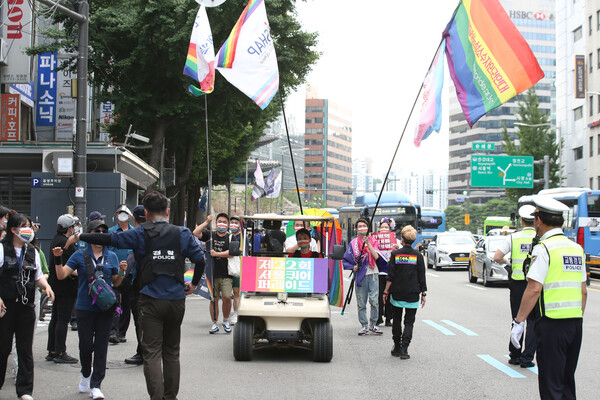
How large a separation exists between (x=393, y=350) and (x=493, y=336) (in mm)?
2801

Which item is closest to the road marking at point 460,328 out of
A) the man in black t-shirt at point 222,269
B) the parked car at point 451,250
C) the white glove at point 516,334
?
the white glove at point 516,334

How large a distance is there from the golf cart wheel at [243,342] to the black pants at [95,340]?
2.31 meters

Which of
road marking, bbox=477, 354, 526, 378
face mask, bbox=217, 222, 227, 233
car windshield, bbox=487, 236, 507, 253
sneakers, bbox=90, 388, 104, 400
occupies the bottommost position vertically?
road marking, bbox=477, 354, 526, 378

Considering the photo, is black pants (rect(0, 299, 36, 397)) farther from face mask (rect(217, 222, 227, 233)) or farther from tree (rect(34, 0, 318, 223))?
tree (rect(34, 0, 318, 223))

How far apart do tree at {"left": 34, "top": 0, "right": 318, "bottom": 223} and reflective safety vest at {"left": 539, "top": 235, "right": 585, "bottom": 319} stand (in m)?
18.6

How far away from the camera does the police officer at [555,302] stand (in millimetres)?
5727

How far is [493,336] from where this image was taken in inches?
485

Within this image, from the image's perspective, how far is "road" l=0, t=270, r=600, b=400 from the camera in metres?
7.84

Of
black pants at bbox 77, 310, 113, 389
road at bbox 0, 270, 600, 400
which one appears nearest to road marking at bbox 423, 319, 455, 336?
road at bbox 0, 270, 600, 400

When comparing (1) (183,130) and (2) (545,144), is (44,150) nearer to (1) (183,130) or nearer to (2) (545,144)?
(1) (183,130)

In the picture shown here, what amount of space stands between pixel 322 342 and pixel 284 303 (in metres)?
0.74

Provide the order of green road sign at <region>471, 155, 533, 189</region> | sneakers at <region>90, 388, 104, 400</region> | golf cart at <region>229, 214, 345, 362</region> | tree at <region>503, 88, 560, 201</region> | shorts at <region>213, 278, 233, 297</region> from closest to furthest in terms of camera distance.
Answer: sneakers at <region>90, 388, 104, 400</region> → golf cart at <region>229, 214, 345, 362</region> → shorts at <region>213, 278, 233, 297</region> → green road sign at <region>471, 155, 533, 189</region> → tree at <region>503, 88, 560, 201</region>

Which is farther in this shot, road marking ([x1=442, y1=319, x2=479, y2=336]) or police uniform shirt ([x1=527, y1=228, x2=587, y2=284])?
road marking ([x1=442, y1=319, x2=479, y2=336])

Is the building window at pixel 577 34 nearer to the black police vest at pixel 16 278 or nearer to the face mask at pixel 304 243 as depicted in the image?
the face mask at pixel 304 243
